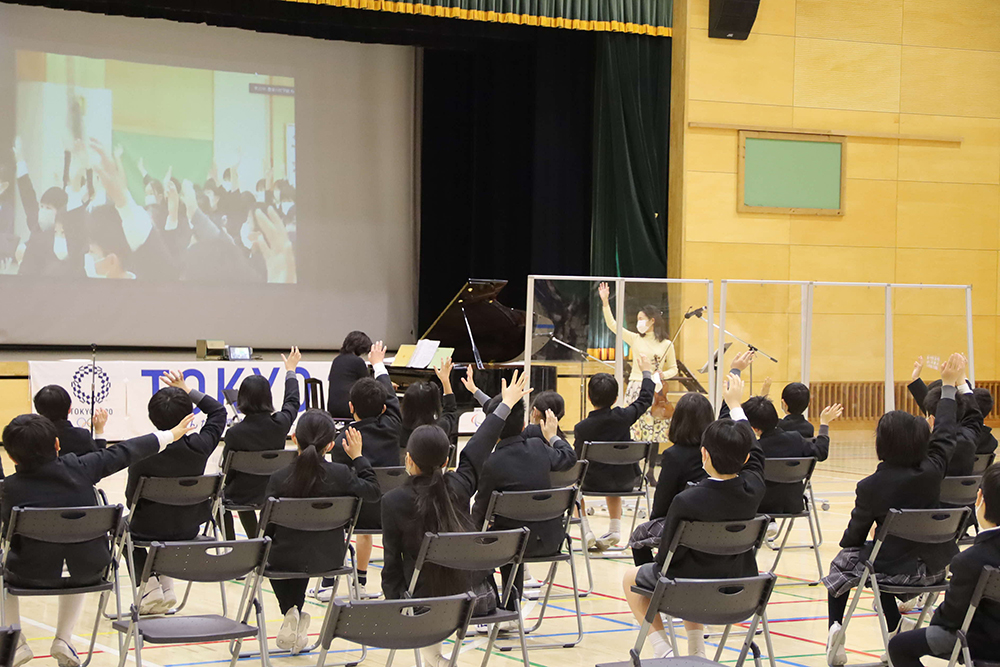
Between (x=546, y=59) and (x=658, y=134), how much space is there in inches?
68.5

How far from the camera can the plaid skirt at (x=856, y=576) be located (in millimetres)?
4936

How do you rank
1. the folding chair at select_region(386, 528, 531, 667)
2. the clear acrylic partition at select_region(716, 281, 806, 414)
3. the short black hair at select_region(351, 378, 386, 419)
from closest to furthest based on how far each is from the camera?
the folding chair at select_region(386, 528, 531, 667), the short black hair at select_region(351, 378, 386, 419), the clear acrylic partition at select_region(716, 281, 806, 414)

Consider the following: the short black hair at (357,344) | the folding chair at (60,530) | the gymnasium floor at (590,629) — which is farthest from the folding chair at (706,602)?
the short black hair at (357,344)

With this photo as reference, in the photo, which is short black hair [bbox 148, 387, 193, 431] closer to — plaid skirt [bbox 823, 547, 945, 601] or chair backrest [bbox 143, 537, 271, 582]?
chair backrest [bbox 143, 537, 271, 582]

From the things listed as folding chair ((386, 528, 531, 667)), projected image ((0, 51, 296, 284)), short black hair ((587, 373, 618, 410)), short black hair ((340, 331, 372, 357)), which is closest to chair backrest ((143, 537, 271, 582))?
folding chair ((386, 528, 531, 667))

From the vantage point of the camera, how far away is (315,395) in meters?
11.7

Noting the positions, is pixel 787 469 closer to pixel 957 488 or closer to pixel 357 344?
pixel 957 488

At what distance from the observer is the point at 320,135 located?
15109 millimetres

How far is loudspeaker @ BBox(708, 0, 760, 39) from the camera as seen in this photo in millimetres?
13844

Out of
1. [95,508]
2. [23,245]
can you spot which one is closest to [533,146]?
[23,245]

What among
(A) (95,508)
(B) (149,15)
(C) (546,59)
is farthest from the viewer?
(C) (546,59)

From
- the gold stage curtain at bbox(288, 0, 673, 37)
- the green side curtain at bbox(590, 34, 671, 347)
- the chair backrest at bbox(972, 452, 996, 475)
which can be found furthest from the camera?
the green side curtain at bbox(590, 34, 671, 347)

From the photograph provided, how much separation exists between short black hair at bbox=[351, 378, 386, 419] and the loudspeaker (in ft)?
30.8

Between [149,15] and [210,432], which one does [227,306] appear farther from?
[210,432]
